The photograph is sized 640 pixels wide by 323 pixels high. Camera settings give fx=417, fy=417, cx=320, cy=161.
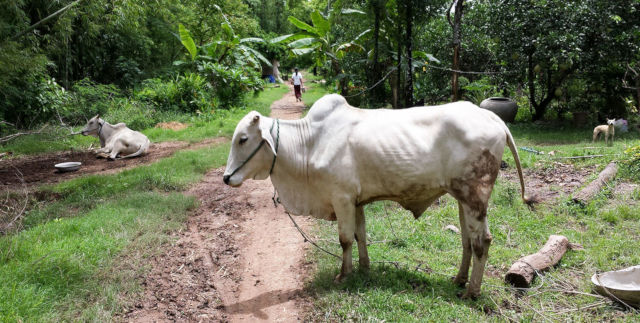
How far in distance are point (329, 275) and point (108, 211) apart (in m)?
3.53

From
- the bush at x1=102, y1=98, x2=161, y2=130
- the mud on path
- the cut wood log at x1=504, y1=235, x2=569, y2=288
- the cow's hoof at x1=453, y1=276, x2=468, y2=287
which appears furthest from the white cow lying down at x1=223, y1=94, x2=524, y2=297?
the bush at x1=102, y1=98, x2=161, y2=130

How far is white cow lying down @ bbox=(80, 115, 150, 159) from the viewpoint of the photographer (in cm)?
1002

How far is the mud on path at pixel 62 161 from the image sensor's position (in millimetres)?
8094

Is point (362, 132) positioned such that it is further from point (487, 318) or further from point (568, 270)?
point (568, 270)

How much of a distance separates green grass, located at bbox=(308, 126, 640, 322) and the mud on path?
561 cm

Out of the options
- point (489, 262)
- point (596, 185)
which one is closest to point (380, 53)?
point (596, 185)

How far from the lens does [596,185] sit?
618cm

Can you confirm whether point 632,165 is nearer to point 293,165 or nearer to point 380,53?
point 293,165

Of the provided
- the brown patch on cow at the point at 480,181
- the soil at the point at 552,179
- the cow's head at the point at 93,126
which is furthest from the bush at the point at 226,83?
the brown patch on cow at the point at 480,181

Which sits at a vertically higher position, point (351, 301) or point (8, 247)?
point (8, 247)

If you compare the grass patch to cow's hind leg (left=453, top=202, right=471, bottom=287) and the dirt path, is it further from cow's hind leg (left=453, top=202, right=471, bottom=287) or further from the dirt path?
cow's hind leg (left=453, top=202, right=471, bottom=287)

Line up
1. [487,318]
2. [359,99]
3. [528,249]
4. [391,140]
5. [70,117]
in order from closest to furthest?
[487,318], [391,140], [528,249], [70,117], [359,99]

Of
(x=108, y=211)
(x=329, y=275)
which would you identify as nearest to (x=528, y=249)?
(x=329, y=275)

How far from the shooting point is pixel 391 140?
3.71m
